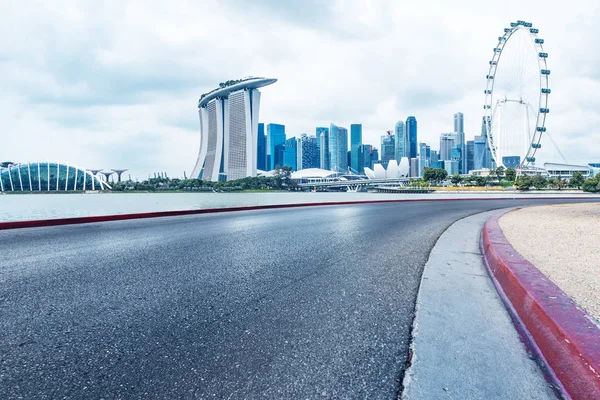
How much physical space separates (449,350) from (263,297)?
5.12 ft

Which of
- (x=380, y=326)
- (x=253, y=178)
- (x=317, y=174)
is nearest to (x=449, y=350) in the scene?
(x=380, y=326)

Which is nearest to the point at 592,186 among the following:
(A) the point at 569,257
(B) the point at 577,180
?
(B) the point at 577,180

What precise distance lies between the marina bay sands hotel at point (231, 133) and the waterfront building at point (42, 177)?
1947 inches

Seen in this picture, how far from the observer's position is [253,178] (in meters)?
127

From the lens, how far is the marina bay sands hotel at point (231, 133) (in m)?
136

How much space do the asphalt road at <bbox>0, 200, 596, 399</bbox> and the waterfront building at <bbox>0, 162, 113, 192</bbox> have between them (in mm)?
133523

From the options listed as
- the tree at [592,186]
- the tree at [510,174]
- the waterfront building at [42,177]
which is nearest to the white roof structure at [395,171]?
the tree at [510,174]

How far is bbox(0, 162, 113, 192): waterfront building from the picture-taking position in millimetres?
111312

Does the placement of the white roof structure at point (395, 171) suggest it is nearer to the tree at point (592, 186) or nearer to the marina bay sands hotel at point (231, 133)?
the marina bay sands hotel at point (231, 133)

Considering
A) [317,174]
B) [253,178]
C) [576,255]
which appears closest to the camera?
[576,255]

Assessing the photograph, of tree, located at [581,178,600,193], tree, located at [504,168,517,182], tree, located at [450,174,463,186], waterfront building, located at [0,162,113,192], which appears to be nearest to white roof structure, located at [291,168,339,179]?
Answer: tree, located at [450,174,463,186]

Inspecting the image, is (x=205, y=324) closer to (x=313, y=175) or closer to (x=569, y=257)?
(x=569, y=257)

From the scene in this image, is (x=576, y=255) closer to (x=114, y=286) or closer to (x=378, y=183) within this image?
(x=114, y=286)

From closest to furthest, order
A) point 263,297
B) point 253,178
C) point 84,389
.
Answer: point 84,389 < point 263,297 < point 253,178
